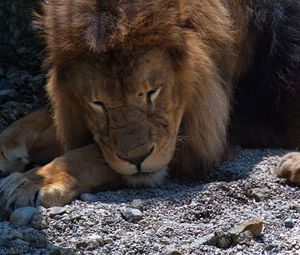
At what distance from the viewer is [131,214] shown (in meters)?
3.74

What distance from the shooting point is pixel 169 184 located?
4309 mm

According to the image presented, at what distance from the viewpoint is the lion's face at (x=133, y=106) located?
13.1ft

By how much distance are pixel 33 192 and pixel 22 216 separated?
21cm

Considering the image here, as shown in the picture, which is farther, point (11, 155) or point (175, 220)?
point (11, 155)

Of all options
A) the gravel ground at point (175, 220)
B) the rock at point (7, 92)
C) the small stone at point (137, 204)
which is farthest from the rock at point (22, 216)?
the rock at point (7, 92)

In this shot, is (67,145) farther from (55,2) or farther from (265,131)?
(265,131)

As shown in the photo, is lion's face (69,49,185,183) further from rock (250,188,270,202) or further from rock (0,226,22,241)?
rock (0,226,22,241)

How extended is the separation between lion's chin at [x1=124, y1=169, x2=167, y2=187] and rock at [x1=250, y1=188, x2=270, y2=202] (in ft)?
1.45

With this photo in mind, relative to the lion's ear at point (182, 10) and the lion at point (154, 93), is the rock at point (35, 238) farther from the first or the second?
the lion's ear at point (182, 10)

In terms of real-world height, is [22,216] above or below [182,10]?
below

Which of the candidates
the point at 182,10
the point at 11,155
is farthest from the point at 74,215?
the point at 182,10

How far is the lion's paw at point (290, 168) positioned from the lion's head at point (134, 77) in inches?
17.0

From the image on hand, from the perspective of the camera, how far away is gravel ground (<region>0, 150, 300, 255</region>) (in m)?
3.47

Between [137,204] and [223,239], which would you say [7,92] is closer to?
[137,204]
